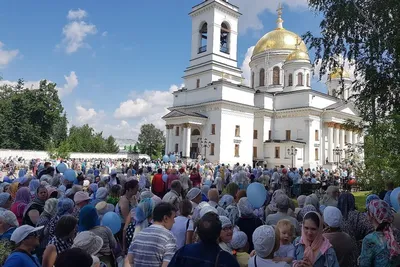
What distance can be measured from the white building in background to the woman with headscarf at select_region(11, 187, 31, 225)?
1337 inches

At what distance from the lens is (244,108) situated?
4269cm

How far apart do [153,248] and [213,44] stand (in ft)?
136

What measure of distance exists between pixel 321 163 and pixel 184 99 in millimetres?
21712

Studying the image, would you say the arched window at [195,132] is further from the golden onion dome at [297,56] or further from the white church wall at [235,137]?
the golden onion dome at [297,56]

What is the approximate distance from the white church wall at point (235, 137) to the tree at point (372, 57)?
87.7 ft

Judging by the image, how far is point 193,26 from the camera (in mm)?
45844

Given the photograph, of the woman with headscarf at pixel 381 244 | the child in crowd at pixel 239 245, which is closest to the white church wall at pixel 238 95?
the woman with headscarf at pixel 381 244

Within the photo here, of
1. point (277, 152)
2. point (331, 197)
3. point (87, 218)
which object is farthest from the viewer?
point (277, 152)

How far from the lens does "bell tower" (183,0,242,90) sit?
42.8m

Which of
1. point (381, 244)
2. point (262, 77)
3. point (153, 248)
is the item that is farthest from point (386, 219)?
point (262, 77)

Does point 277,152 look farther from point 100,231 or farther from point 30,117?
point 100,231

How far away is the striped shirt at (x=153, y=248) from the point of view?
3.38 meters

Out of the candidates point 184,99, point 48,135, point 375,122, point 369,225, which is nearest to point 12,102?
point 48,135

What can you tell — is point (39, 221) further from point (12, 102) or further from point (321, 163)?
point (12, 102)
